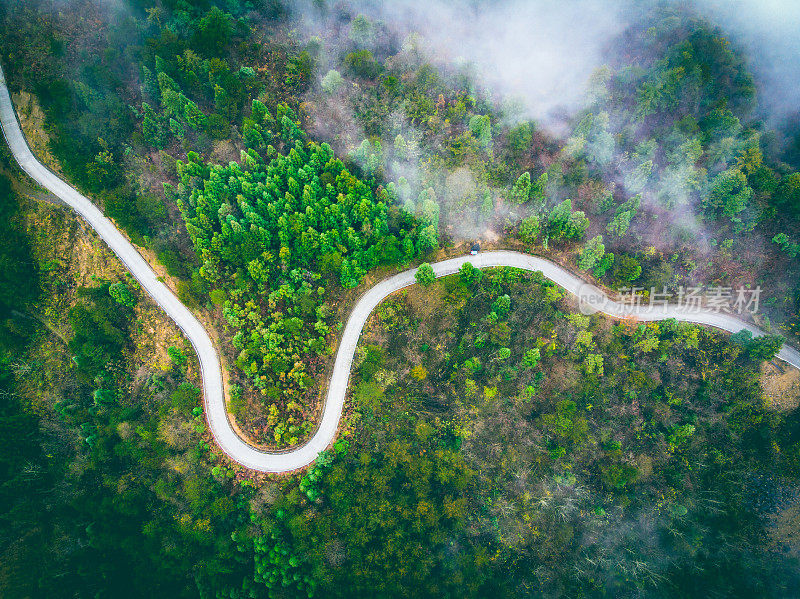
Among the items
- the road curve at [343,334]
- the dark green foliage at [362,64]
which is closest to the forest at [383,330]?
the dark green foliage at [362,64]

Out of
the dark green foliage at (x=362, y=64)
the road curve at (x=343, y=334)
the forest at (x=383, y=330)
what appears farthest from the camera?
the dark green foliage at (x=362, y=64)

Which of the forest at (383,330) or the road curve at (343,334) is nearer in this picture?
the forest at (383,330)

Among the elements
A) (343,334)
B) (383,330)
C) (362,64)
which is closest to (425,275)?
(383,330)

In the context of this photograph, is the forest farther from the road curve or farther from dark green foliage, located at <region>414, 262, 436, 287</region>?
the road curve

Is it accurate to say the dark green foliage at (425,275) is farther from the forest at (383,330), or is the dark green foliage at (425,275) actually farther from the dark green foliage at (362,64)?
the dark green foliage at (362,64)

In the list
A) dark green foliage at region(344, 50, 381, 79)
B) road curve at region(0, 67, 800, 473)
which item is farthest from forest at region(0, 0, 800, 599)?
road curve at region(0, 67, 800, 473)

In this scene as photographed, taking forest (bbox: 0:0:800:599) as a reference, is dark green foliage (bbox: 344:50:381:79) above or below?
above

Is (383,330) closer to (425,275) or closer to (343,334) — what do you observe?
(343,334)
